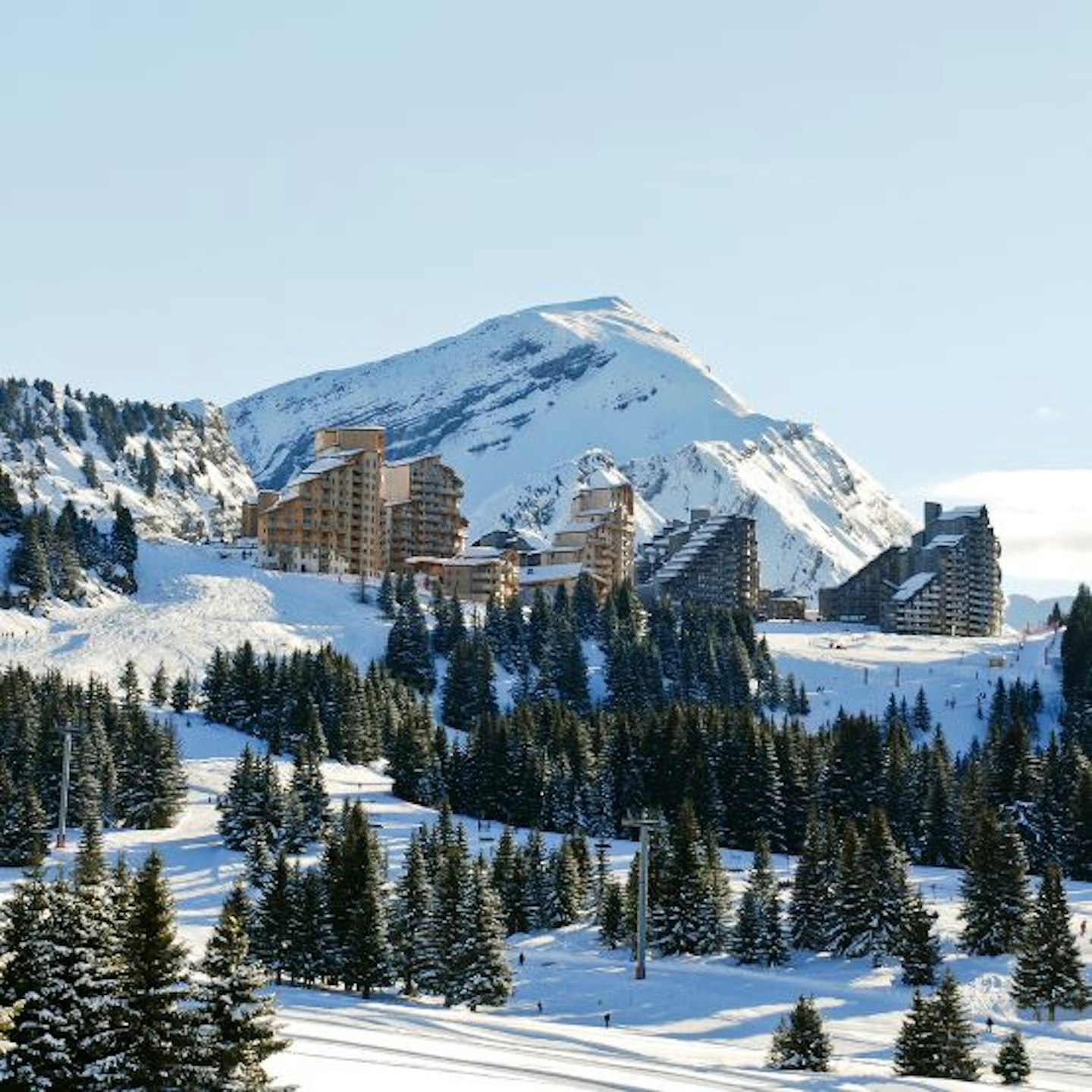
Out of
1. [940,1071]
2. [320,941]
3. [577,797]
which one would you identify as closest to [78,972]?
[940,1071]

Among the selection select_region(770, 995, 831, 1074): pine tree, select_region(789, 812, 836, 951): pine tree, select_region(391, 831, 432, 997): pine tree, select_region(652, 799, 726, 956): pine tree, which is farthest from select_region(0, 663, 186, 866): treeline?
select_region(770, 995, 831, 1074): pine tree

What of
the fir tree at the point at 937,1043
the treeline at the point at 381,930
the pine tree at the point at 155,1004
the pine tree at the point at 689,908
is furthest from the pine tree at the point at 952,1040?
the pine tree at the point at 155,1004

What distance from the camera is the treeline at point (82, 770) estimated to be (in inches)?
4272

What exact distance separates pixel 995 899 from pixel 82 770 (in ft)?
197

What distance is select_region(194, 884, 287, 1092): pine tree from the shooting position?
4144 cm

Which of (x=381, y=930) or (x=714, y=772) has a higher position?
(x=714, y=772)

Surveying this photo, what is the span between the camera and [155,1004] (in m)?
42.1

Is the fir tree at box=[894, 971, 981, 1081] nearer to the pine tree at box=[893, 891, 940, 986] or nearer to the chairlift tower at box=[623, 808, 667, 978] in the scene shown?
the pine tree at box=[893, 891, 940, 986]

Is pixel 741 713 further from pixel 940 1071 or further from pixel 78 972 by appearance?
pixel 78 972

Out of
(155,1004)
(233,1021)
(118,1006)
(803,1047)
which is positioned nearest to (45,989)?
(118,1006)

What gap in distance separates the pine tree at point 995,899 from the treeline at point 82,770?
175ft

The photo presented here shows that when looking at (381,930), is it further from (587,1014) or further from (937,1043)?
(937,1043)

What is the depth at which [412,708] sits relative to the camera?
15962cm

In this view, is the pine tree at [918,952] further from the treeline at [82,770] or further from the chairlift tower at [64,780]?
the chairlift tower at [64,780]
